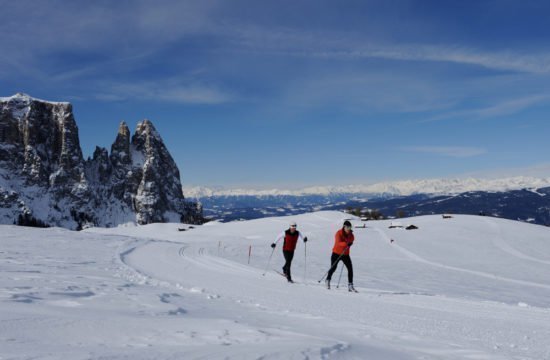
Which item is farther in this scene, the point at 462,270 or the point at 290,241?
the point at 462,270

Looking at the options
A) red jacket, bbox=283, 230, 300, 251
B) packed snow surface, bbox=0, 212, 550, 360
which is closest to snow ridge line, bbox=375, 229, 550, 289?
A: packed snow surface, bbox=0, 212, 550, 360

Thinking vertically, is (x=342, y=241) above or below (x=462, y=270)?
above

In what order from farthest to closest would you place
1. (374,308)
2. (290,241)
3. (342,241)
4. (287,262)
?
1. (290,241)
2. (287,262)
3. (342,241)
4. (374,308)

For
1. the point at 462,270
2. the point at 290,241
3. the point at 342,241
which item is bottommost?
the point at 462,270

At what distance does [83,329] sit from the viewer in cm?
578

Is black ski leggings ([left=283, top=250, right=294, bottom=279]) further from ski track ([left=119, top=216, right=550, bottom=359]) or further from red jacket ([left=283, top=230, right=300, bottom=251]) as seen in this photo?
ski track ([left=119, top=216, right=550, bottom=359])

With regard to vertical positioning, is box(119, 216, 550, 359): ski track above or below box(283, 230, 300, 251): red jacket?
below

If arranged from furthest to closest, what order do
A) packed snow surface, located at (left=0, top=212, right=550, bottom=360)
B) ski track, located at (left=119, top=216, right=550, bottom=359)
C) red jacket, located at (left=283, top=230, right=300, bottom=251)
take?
1. red jacket, located at (left=283, top=230, right=300, bottom=251)
2. ski track, located at (left=119, top=216, right=550, bottom=359)
3. packed snow surface, located at (left=0, top=212, right=550, bottom=360)

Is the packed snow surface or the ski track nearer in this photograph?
the packed snow surface

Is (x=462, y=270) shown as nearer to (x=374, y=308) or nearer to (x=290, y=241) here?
(x=290, y=241)

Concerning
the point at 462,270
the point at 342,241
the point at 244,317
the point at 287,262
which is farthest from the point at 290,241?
the point at 462,270

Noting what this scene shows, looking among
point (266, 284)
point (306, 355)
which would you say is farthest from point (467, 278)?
point (306, 355)

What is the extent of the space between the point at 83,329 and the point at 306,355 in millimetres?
3078

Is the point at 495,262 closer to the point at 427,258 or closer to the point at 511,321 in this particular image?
the point at 427,258
